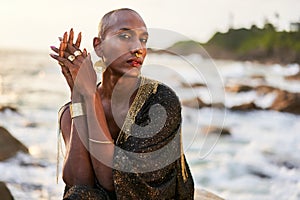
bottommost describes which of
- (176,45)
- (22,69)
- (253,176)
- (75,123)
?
(253,176)

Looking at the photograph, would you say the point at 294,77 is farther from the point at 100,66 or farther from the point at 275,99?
the point at 100,66

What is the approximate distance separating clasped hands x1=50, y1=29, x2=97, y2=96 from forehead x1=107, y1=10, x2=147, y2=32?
0.12 meters

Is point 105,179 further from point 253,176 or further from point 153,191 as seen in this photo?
point 253,176

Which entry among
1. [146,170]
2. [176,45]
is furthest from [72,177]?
[176,45]

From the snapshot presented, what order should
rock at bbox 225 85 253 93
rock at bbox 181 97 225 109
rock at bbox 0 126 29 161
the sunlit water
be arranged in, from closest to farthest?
rock at bbox 181 97 225 109 → rock at bbox 0 126 29 161 → the sunlit water → rock at bbox 225 85 253 93

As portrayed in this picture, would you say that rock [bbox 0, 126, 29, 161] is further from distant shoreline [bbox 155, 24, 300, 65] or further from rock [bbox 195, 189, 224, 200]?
rock [bbox 195, 189, 224, 200]

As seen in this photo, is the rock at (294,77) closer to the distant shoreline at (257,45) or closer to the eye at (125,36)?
the distant shoreline at (257,45)

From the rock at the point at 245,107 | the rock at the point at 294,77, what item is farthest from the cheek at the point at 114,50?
the rock at the point at 245,107

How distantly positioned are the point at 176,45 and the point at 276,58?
377cm

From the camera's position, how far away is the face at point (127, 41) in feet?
6.07

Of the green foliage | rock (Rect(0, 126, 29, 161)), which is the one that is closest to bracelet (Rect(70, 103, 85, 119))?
rock (Rect(0, 126, 29, 161))

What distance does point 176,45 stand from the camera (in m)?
2.26

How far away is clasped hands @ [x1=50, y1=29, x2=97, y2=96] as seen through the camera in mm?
1817

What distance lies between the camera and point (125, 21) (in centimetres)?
186
